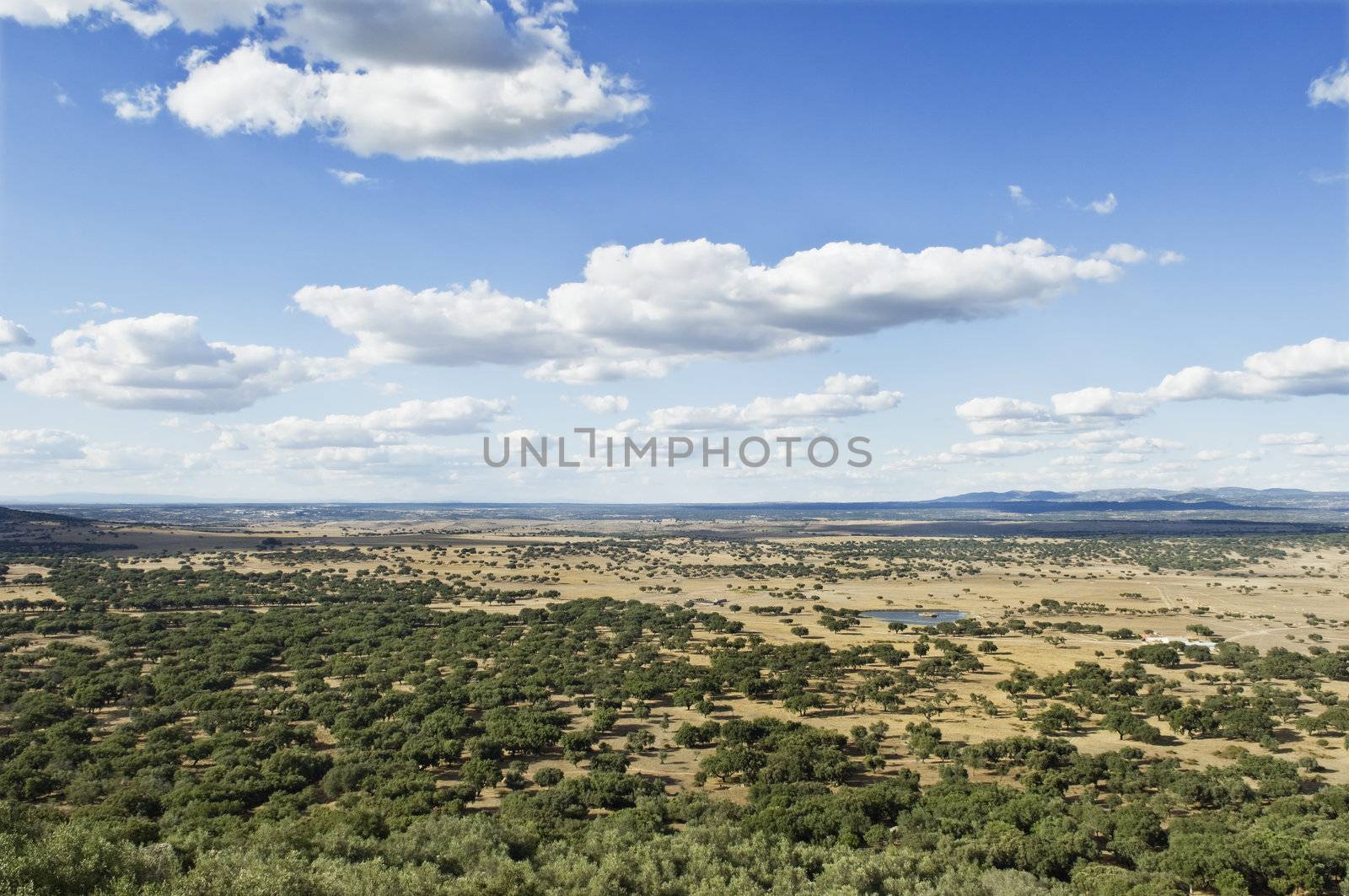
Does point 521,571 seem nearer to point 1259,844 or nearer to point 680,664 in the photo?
point 680,664

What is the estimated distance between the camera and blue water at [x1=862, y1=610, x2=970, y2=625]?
97.8 meters

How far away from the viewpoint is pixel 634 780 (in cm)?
3731

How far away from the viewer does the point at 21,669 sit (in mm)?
62781

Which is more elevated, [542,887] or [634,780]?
[542,887]

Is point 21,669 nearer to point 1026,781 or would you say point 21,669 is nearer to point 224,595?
point 224,595

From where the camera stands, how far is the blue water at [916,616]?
321 feet

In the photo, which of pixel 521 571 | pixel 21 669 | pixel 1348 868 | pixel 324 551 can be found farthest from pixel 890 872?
pixel 324 551

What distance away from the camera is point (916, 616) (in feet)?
336

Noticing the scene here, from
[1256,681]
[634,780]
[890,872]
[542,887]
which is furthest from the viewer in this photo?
[1256,681]

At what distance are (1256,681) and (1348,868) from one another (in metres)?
41.4

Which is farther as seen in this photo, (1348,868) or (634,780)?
(634,780)

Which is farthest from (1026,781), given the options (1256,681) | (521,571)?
(521,571)

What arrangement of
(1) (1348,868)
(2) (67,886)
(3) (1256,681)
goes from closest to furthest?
1. (2) (67,886)
2. (1) (1348,868)
3. (3) (1256,681)

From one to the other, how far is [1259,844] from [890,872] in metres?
15.1
